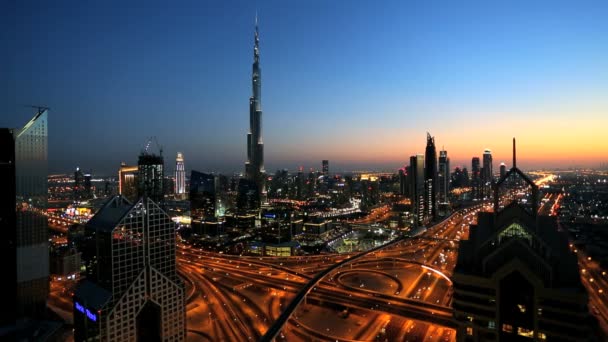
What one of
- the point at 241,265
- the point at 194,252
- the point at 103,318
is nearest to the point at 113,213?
the point at 103,318

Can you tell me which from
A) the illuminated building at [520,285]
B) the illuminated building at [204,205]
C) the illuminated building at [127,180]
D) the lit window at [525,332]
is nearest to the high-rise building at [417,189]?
the illuminated building at [204,205]

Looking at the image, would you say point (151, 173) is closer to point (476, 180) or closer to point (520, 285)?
point (520, 285)

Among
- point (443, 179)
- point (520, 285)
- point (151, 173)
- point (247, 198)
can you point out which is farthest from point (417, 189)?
point (520, 285)

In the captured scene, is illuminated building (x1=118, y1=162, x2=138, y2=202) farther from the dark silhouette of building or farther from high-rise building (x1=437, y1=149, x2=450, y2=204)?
high-rise building (x1=437, y1=149, x2=450, y2=204)

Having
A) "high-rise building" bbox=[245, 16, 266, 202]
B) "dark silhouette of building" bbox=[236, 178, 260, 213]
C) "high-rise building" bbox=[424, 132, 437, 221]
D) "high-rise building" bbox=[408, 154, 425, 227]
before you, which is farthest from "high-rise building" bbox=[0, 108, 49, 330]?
"high-rise building" bbox=[245, 16, 266, 202]

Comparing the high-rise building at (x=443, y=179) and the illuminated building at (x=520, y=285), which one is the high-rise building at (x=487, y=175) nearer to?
the high-rise building at (x=443, y=179)

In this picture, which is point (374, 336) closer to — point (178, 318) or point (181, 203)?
point (178, 318)
